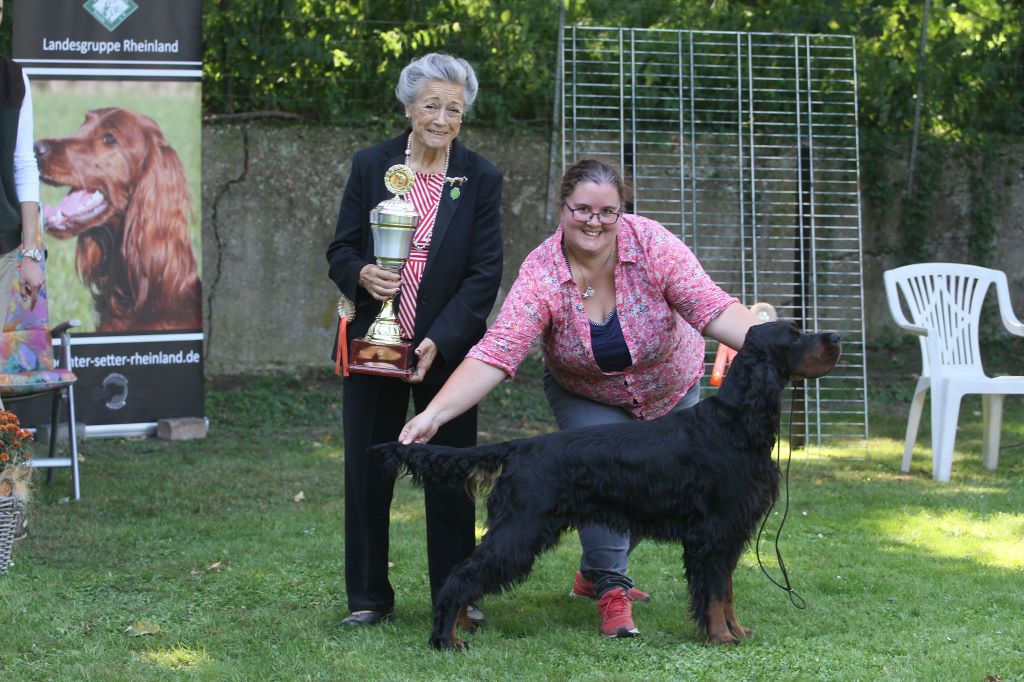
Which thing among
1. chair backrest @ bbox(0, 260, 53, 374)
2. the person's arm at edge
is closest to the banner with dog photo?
chair backrest @ bbox(0, 260, 53, 374)

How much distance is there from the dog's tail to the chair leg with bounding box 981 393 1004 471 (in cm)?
377

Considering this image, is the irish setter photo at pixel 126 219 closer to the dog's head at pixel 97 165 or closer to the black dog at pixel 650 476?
the dog's head at pixel 97 165

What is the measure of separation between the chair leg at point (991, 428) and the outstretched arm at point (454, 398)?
12.1 feet

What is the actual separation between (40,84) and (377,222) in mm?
4205

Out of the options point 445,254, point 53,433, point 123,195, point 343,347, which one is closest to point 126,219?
point 123,195

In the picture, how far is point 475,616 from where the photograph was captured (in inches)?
143

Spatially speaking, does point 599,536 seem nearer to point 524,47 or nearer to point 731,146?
point 731,146

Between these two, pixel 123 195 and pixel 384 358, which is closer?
pixel 384 358

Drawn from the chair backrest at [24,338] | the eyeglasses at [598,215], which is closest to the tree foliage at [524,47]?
the chair backrest at [24,338]

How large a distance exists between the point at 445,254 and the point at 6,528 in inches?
75.2

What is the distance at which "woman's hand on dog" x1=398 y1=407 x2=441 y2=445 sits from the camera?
10.6ft

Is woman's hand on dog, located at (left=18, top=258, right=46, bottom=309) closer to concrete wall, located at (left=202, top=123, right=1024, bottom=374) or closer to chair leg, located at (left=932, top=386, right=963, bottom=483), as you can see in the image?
concrete wall, located at (left=202, top=123, right=1024, bottom=374)

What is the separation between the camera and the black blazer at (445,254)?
346 centimetres

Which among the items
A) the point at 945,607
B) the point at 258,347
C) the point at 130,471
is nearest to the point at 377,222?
the point at 945,607
